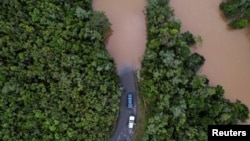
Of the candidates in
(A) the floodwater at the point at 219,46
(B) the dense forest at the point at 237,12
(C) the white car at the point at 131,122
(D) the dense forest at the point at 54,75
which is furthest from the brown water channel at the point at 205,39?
(C) the white car at the point at 131,122

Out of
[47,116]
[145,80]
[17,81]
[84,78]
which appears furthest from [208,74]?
[17,81]

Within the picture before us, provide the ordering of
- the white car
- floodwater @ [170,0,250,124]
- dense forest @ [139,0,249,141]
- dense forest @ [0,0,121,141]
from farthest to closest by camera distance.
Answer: floodwater @ [170,0,250,124], the white car, dense forest @ [139,0,249,141], dense forest @ [0,0,121,141]

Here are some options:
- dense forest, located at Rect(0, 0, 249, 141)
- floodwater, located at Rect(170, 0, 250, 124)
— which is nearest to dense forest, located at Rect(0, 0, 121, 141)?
dense forest, located at Rect(0, 0, 249, 141)

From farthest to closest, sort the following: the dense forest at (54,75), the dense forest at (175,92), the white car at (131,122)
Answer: the white car at (131,122)
the dense forest at (175,92)
the dense forest at (54,75)

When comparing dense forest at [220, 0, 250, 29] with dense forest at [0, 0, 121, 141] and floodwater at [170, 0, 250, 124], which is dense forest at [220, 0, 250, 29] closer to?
floodwater at [170, 0, 250, 124]

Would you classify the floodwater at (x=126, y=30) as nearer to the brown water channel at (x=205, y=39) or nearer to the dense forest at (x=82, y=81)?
the brown water channel at (x=205, y=39)

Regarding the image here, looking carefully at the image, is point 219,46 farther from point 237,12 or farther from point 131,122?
point 131,122
